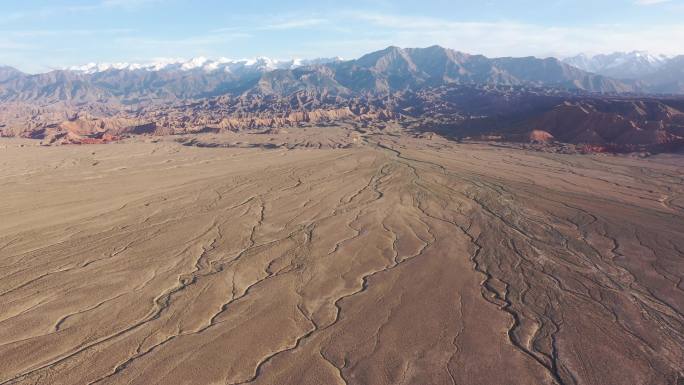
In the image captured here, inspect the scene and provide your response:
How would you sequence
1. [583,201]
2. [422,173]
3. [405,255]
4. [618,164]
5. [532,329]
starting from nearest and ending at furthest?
[532,329] < [405,255] < [583,201] < [422,173] < [618,164]

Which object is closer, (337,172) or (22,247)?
(22,247)

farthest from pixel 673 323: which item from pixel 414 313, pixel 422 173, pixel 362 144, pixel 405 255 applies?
pixel 362 144

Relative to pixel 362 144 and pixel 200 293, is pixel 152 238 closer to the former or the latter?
pixel 200 293

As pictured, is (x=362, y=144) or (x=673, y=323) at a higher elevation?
(x=673, y=323)

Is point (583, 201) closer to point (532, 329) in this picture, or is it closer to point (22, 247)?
point (532, 329)

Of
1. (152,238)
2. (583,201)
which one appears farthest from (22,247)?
(583,201)

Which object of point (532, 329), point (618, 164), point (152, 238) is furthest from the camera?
point (618, 164)
